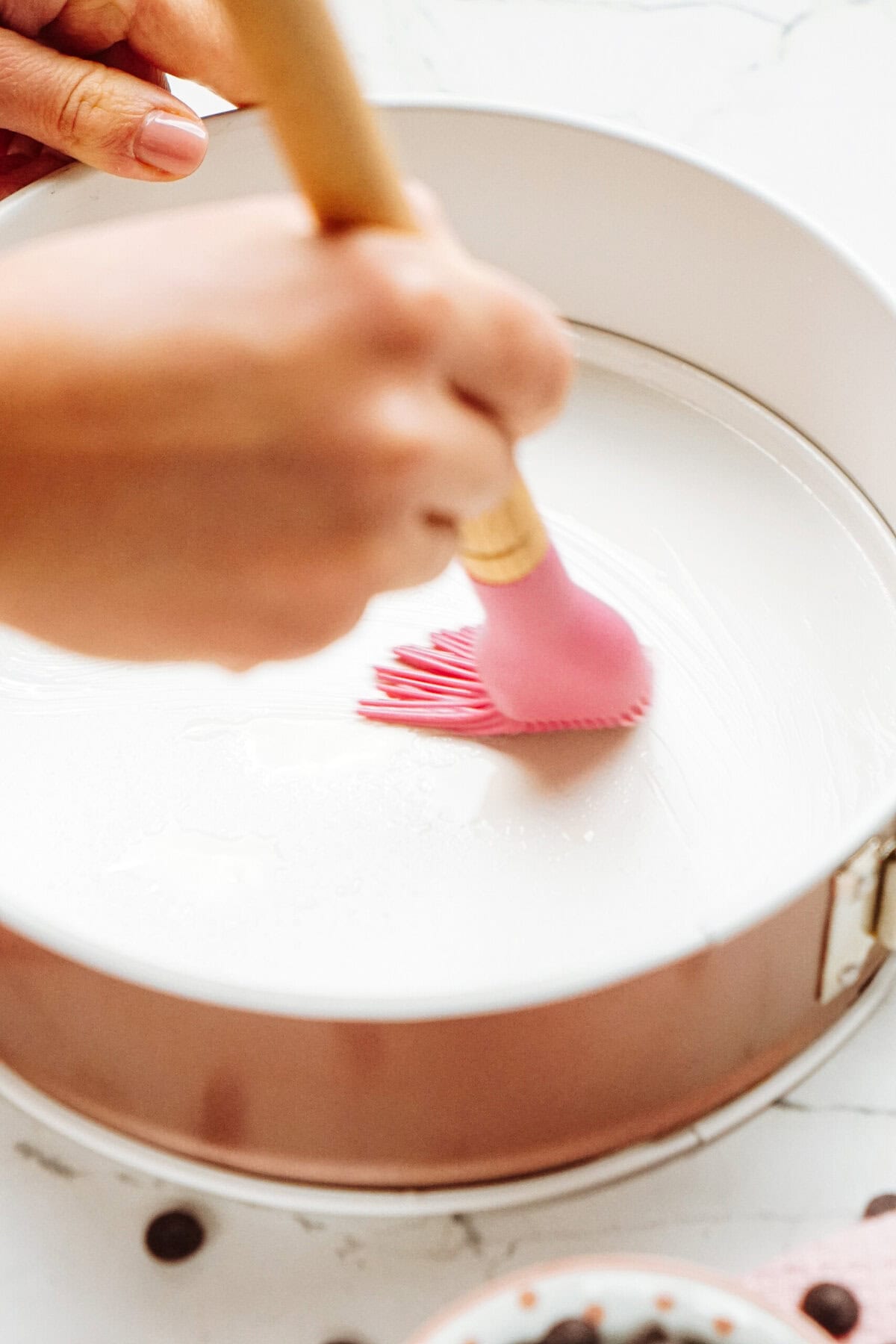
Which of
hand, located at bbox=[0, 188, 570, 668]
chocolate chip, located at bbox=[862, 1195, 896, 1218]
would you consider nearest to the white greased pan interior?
chocolate chip, located at bbox=[862, 1195, 896, 1218]

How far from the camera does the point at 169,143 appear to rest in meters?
0.59

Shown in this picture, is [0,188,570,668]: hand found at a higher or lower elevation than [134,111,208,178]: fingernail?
lower

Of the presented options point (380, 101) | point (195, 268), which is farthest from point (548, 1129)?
point (380, 101)

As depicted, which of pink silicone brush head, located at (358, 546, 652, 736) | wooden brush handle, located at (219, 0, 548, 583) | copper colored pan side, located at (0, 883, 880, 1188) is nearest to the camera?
wooden brush handle, located at (219, 0, 548, 583)

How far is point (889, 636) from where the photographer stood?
2.04 feet

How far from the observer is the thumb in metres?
0.58

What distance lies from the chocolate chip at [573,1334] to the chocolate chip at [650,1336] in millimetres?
11

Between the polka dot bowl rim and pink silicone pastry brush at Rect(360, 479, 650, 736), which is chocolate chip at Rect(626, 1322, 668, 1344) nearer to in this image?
the polka dot bowl rim

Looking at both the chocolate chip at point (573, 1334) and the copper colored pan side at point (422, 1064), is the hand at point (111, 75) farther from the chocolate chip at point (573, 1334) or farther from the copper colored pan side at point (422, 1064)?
the chocolate chip at point (573, 1334)

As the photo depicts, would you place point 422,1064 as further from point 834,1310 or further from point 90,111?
point 90,111

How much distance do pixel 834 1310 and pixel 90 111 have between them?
0.54 m

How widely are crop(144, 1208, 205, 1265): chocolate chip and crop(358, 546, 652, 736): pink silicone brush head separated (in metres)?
0.22

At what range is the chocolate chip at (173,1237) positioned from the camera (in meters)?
0.47

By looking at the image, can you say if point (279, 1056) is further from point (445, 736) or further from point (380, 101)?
point (380, 101)
